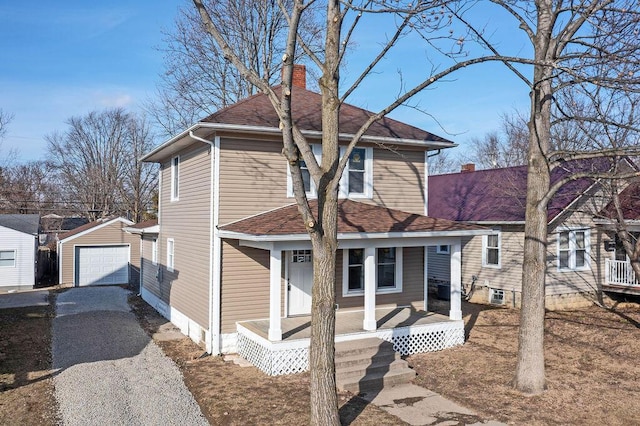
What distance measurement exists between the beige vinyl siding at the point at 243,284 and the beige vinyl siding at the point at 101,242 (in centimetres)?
1384

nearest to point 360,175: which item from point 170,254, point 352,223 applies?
point 352,223

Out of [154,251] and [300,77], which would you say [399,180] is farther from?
[154,251]

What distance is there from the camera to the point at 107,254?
24609 millimetres

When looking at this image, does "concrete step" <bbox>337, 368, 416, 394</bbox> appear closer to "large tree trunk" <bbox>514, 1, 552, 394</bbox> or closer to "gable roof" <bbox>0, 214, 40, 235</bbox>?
"large tree trunk" <bbox>514, 1, 552, 394</bbox>

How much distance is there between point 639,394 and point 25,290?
2374cm

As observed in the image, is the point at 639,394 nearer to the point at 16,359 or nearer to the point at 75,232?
the point at 16,359

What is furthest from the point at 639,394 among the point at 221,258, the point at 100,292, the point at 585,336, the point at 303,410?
the point at 100,292

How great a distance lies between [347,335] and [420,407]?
2661 millimetres

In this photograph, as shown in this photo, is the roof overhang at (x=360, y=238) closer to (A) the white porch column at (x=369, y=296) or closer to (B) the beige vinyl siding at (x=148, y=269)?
(A) the white porch column at (x=369, y=296)

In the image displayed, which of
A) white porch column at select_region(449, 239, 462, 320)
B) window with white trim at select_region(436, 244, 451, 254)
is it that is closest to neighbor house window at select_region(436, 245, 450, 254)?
window with white trim at select_region(436, 244, 451, 254)

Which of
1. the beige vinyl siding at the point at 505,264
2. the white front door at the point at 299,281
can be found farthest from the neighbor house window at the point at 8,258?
the beige vinyl siding at the point at 505,264

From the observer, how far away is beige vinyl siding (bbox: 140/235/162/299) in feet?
56.0

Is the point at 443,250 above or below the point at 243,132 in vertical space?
below

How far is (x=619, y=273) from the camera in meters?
17.7
